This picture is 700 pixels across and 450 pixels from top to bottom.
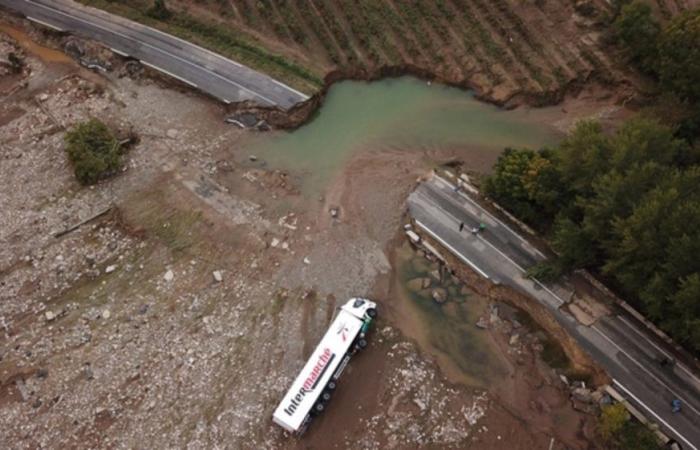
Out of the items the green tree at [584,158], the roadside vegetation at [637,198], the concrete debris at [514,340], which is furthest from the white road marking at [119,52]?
the concrete debris at [514,340]

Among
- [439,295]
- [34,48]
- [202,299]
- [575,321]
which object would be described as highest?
[575,321]

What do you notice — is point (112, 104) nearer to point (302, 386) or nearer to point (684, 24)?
point (302, 386)

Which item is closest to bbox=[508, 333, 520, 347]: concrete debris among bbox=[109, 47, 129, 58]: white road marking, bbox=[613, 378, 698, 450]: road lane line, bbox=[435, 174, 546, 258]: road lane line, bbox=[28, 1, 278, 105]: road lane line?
bbox=[613, 378, 698, 450]: road lane line

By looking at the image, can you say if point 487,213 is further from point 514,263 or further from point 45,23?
point 45,23

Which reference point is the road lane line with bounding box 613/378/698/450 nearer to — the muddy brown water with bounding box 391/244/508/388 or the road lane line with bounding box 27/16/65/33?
the muddy brown water with bounding box 391/244/508/388

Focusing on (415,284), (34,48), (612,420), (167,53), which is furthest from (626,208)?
(34,48)

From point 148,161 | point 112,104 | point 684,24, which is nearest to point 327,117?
point 148,161

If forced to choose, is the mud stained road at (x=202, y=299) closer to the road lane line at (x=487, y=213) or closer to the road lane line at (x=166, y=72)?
the road lane line at (x=166, y=72)
